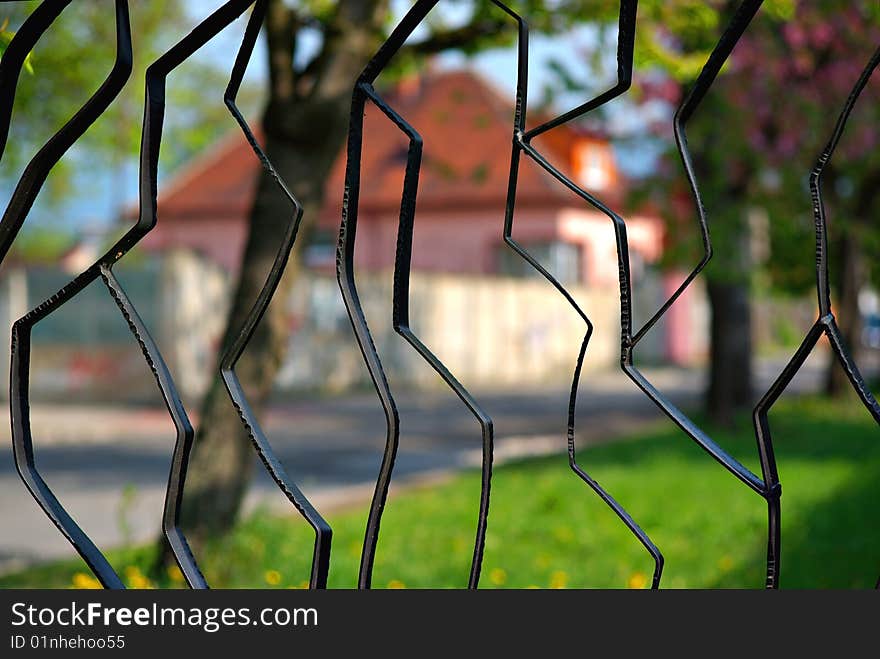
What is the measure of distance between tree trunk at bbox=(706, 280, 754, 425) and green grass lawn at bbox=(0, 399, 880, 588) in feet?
8.77

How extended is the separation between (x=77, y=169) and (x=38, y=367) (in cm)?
456

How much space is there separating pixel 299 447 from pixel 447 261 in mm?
19800

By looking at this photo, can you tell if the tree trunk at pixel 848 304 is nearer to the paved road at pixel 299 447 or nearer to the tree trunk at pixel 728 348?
the paved road at pixel 299 447

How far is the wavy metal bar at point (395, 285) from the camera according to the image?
1.49 metres

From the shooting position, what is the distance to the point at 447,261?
110 ft

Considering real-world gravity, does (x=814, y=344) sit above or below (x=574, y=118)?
below

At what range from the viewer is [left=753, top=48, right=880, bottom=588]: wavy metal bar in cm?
145

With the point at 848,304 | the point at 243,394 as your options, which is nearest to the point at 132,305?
the point at 243,394

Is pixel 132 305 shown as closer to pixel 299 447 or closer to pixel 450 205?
pixel 299 447

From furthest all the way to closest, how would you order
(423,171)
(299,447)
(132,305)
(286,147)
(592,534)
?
(423,171) < (299,447) < (592,534) < (286,147) < (132,305)

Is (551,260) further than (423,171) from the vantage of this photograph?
Yes

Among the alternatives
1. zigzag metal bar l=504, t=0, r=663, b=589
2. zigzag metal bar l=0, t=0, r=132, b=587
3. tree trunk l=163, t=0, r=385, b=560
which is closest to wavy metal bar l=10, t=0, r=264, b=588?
zigzag metal bar l=0, t=0, r=132, b=587

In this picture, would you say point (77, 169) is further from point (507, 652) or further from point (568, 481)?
point (507, 652)

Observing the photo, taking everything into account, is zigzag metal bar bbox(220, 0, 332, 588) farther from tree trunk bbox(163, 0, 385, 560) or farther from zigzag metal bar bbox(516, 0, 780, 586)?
tree trunk bbox(163, 0, 385, 560)
